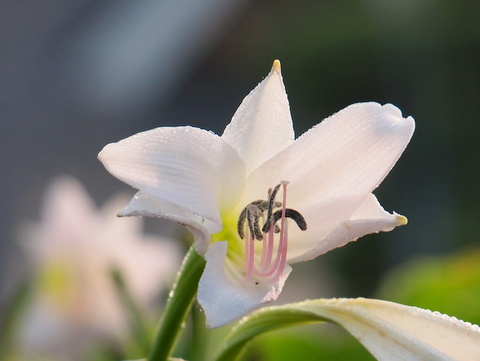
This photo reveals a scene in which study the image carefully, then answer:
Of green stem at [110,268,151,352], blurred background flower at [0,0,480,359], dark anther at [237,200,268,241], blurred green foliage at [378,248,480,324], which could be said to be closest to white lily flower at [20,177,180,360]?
green stem at [110,268,151,352]

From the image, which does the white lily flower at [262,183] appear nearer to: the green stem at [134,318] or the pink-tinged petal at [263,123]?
the pink-tinged petal at [263,123]

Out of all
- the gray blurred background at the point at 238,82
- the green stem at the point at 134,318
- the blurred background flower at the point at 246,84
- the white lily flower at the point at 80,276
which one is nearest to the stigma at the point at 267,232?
the green stem at the point at 134,318

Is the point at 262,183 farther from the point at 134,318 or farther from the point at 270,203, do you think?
the point at 134,318

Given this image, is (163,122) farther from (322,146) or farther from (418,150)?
(322,146)

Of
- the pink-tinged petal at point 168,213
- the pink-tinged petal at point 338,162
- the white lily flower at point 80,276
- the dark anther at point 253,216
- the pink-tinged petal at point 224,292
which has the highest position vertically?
the pink-tinged petal at point 338,162

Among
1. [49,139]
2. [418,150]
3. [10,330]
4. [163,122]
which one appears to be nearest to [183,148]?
[10,330]
